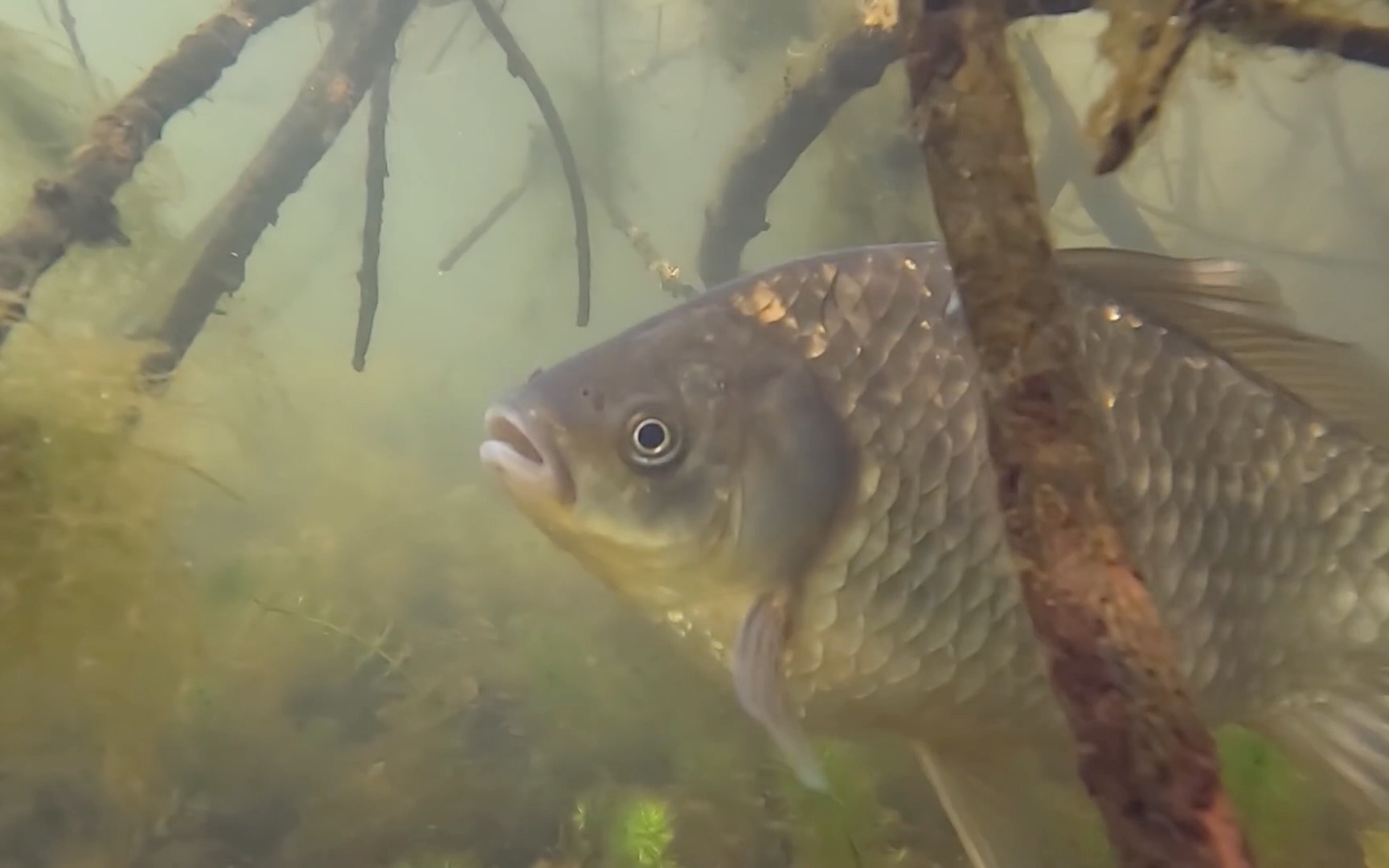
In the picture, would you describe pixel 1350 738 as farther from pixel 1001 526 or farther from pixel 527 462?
pixel 527 462

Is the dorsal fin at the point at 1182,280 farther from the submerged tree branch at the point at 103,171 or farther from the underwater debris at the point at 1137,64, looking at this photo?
the submerged tree branch at the point at 103,171

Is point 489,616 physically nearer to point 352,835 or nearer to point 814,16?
point 352,835

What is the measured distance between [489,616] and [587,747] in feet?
6.29

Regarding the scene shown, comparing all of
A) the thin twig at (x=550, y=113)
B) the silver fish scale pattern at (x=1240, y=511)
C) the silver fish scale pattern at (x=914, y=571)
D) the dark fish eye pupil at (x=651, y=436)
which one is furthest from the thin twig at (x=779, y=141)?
the dark fish eye pupil at (x=651, y=436)

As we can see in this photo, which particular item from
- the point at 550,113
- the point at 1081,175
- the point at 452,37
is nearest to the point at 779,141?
the point at 550,113

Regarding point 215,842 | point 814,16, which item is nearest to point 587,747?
point 215,842

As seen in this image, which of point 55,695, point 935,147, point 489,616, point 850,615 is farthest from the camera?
point 489,616

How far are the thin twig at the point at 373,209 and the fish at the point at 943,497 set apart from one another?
394 centimetres

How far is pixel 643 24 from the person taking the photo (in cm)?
1234

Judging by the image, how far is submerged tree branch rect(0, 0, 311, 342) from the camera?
297 cm

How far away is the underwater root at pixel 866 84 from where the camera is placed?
1815 mm

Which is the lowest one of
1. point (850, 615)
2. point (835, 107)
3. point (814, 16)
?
point (850, 615)

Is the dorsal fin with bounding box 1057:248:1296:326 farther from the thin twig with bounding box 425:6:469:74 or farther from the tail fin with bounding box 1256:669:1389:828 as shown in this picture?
the thin twig with bounding box 425:6:469:74

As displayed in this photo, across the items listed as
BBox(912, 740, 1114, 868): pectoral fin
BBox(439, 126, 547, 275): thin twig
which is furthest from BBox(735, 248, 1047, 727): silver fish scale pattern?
BBox(439, 126, 547, 275): thin twig
